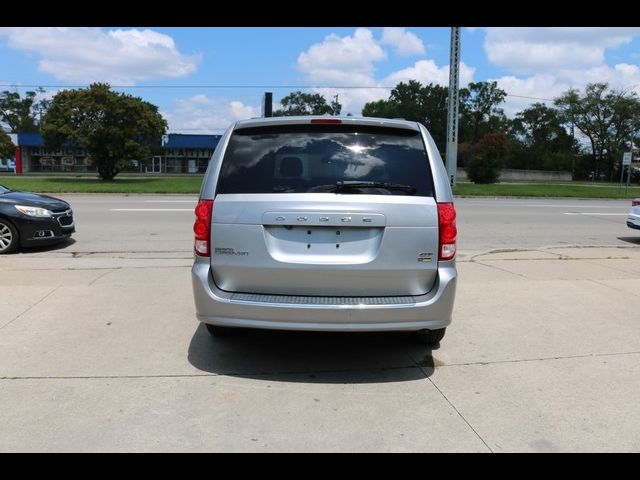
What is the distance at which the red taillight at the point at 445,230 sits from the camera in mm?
3879

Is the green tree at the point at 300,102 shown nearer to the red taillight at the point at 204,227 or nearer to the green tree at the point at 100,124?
the green tree at the point at 100,124

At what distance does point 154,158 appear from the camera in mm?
68125

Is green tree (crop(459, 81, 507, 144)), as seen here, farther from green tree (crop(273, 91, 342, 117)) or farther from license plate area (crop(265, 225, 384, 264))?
Answer: license plate area (crop(265, 225, 384, 264))

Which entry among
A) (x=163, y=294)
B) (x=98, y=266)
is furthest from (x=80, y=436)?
(x=98, y=266)

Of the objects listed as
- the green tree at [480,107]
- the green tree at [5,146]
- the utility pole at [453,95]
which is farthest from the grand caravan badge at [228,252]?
the green tree at [480,107]

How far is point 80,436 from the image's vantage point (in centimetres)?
316

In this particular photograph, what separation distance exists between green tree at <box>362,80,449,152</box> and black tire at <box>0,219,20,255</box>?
93258mm

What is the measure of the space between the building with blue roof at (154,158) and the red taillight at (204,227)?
64482mm

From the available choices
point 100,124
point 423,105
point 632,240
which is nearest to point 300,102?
point 423,105

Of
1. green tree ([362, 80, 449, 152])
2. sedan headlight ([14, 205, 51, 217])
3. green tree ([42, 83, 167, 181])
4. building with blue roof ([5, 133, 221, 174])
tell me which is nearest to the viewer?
sedan headlight ([14, 205, 51, 217])

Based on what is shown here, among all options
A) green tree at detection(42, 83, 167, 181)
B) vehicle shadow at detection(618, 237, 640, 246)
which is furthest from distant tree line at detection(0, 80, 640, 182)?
vehicle shadow at detection(618, 237, 640, 246)

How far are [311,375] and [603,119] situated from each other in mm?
86237

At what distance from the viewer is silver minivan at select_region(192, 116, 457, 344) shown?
3.79 metres
